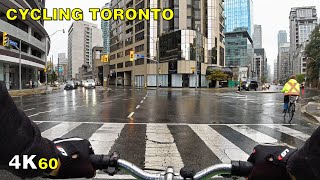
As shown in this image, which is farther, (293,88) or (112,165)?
(293,88)

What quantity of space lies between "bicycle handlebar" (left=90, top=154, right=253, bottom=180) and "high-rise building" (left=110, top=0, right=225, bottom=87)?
56.9 meters

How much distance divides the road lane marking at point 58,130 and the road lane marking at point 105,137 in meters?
0.94

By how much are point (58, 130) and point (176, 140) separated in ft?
12.3

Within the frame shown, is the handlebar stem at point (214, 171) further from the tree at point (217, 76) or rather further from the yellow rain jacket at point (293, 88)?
the tree at point (217, 76)

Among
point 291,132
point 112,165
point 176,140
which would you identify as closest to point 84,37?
point 291,132

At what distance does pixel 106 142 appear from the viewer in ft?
22.6

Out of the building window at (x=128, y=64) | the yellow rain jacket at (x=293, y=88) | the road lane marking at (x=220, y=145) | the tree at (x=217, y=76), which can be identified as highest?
the building window at (x=128, y=64)

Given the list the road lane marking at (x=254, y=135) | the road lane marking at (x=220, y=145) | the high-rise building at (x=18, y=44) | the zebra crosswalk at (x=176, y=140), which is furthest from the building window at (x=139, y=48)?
the road lane marking at (x=220, y=145)

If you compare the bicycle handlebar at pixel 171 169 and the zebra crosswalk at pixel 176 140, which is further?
the zebra crosswalk at pixel 176 140

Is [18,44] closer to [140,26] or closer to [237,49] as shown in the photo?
[140,26]

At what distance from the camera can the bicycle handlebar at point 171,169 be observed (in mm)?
1502

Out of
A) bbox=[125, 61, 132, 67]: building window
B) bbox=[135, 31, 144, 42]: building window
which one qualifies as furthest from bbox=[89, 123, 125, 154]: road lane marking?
bbox=[125, 61, 132, 67]: building window

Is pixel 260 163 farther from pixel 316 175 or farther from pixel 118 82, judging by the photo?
pixel 118 82

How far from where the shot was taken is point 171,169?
1521 millimetres
